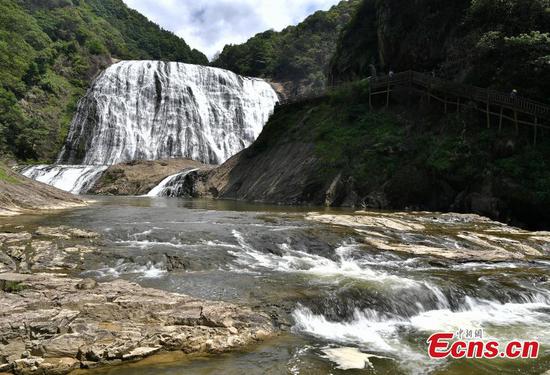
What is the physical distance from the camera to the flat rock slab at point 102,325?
6.06 m

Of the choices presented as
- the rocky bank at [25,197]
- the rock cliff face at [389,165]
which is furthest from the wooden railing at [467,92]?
the rocky bank at [25,197]

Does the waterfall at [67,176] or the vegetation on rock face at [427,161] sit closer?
the vegetation on rock face at [427,161]

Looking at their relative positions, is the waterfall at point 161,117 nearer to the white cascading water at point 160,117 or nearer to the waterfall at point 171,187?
the white cascading water at point 160,117

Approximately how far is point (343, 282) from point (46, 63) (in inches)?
3087

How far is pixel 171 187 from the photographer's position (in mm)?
43469

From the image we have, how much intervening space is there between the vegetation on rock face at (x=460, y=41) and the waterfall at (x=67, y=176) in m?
30.0

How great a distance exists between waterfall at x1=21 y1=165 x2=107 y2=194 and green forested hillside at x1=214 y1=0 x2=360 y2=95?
45.3 meters

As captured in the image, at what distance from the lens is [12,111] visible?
188 ft

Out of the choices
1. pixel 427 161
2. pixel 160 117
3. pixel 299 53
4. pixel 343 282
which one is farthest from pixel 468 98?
pixel 299 53

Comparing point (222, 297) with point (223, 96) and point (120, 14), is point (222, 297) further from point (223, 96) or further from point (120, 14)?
point (120, 14)

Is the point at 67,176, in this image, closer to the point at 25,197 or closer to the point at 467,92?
the point at 25,197

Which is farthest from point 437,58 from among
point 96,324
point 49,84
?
point 49,84

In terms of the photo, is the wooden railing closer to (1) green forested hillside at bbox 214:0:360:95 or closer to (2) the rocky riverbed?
(2) the rocky riverbed

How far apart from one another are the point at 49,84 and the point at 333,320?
2895 inches
